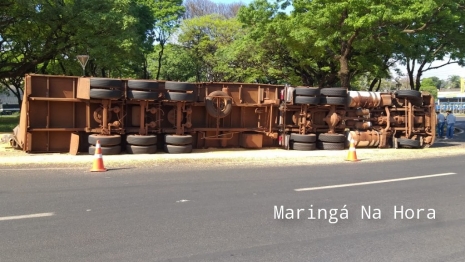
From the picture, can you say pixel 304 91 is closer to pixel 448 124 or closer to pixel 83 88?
pixel 83 88

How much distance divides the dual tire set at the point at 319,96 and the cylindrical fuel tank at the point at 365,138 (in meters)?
1.39

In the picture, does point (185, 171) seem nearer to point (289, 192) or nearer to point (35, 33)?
point (289, 192)

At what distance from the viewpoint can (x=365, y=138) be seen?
1802 centimetres

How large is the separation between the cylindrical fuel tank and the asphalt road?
23.2ft

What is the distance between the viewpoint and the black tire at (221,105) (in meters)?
15.8

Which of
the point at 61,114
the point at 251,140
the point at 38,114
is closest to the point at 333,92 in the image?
the point at 251,140

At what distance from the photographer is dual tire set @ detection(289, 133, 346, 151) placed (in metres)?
17.0

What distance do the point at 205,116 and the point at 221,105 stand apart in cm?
72

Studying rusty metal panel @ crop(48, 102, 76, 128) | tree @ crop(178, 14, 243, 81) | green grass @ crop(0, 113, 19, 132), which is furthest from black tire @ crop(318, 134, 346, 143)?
tree @ crop(178, 14, 243, 81)

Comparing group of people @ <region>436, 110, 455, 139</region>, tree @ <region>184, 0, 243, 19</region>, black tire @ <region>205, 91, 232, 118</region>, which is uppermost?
tree @ <region>184, 0, 243, 19</region>

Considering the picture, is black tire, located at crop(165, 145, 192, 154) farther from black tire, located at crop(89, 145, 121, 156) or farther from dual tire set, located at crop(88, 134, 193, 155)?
black tire, located at crop(89, 145, 121, 156)

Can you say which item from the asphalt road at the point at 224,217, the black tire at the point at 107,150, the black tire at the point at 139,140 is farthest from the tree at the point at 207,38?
the asphalt road at the point at 224,217

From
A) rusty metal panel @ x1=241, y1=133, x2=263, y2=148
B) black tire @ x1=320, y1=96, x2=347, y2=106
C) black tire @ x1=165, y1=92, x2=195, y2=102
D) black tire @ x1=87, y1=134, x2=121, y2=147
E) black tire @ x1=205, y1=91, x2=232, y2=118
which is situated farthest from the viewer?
black tire @ x1=320, y1=96, x2=347, y2=106

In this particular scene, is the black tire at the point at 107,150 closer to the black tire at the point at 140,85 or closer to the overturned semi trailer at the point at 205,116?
the overturned semi trailer at the point at 205,116
